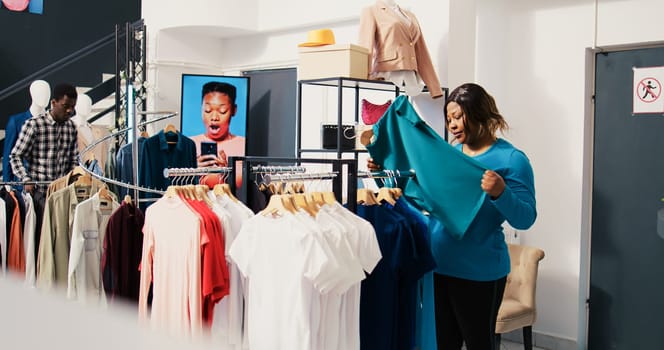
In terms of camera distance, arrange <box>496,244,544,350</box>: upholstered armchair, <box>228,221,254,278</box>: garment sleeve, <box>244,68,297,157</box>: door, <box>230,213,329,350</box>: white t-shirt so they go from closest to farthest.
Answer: <box>230,213,329,350</box>: white t-shirt, <box>228,221,254,278</box>: garment sleeve, <box>496,244,544,350</box>: upholstered armchair, <box>244,68,297,157</box>: door

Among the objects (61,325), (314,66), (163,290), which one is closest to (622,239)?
(314,66)

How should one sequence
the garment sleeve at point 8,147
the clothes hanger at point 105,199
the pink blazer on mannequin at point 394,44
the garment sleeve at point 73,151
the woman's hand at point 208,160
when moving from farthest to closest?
1. the woman's hand at point 208,160
2. the garment sleeve at point 8,147
3. the garment sleeve at point 73,151
4. the pink blazer on mannequin at point 394,44
5. the clothes hanger at point 105,199

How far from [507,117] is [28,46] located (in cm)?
602

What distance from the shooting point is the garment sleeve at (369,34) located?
465 cm

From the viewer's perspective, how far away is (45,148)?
4746mm

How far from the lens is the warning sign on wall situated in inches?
174

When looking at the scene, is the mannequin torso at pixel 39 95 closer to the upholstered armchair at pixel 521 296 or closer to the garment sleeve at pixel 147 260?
the garment sleeve at pixel 147 260

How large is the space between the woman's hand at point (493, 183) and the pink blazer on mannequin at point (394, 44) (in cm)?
225

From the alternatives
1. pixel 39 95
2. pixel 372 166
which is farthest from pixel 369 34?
pixel 39 95

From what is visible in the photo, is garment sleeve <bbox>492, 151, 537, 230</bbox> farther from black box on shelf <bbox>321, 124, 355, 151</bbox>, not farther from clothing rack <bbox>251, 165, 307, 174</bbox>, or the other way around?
black box on shelf <bbox>321, 124, 355, 151</bbox>

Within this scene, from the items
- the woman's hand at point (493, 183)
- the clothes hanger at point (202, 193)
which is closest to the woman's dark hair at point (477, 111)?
the woman's hand at point (493, 183)

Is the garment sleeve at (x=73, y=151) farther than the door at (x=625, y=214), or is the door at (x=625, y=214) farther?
the garment sleeve at (x=73, y=151)

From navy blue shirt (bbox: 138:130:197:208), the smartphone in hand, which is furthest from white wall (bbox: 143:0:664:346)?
the smartphone in hand

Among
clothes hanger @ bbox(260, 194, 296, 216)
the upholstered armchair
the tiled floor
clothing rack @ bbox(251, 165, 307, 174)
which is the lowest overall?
the tiled floor
